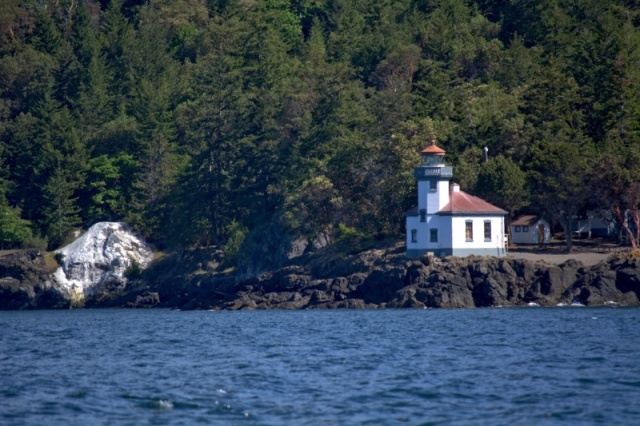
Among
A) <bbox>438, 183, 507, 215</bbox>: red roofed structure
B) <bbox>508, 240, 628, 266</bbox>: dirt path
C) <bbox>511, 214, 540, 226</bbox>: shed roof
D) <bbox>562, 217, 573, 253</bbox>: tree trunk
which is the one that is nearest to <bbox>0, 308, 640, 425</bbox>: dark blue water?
<bbox>508, 240, 628, 266</bbox>: dirt path

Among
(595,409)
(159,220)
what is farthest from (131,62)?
(595,409)

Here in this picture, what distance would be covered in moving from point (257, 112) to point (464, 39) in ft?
65.4

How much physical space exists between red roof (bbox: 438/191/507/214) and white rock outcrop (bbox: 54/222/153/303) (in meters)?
27.1

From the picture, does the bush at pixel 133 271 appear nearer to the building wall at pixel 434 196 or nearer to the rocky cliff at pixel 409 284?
the rocky cliff at pixel 409 284

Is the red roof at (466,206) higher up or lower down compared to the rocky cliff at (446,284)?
higher up

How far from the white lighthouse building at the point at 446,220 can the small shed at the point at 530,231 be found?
3883 mm

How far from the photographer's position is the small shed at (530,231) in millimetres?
61031

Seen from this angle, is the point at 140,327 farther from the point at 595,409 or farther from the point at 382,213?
the point at 595,409

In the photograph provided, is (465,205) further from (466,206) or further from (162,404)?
(162,404)

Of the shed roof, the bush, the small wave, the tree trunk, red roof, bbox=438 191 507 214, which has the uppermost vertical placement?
red roof, bbox=438 191 507 214

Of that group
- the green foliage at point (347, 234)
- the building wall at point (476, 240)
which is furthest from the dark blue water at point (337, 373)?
the green foliage at point (347, 234)

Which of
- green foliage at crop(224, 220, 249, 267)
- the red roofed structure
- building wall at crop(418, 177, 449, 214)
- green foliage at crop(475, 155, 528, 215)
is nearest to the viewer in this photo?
the red roofed structure

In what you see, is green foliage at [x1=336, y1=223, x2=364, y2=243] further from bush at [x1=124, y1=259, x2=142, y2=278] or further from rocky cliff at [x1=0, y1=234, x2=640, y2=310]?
bush at [x1=124, y1=259, x2=142, y2=278]

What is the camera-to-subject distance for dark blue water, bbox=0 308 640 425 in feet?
75.3
